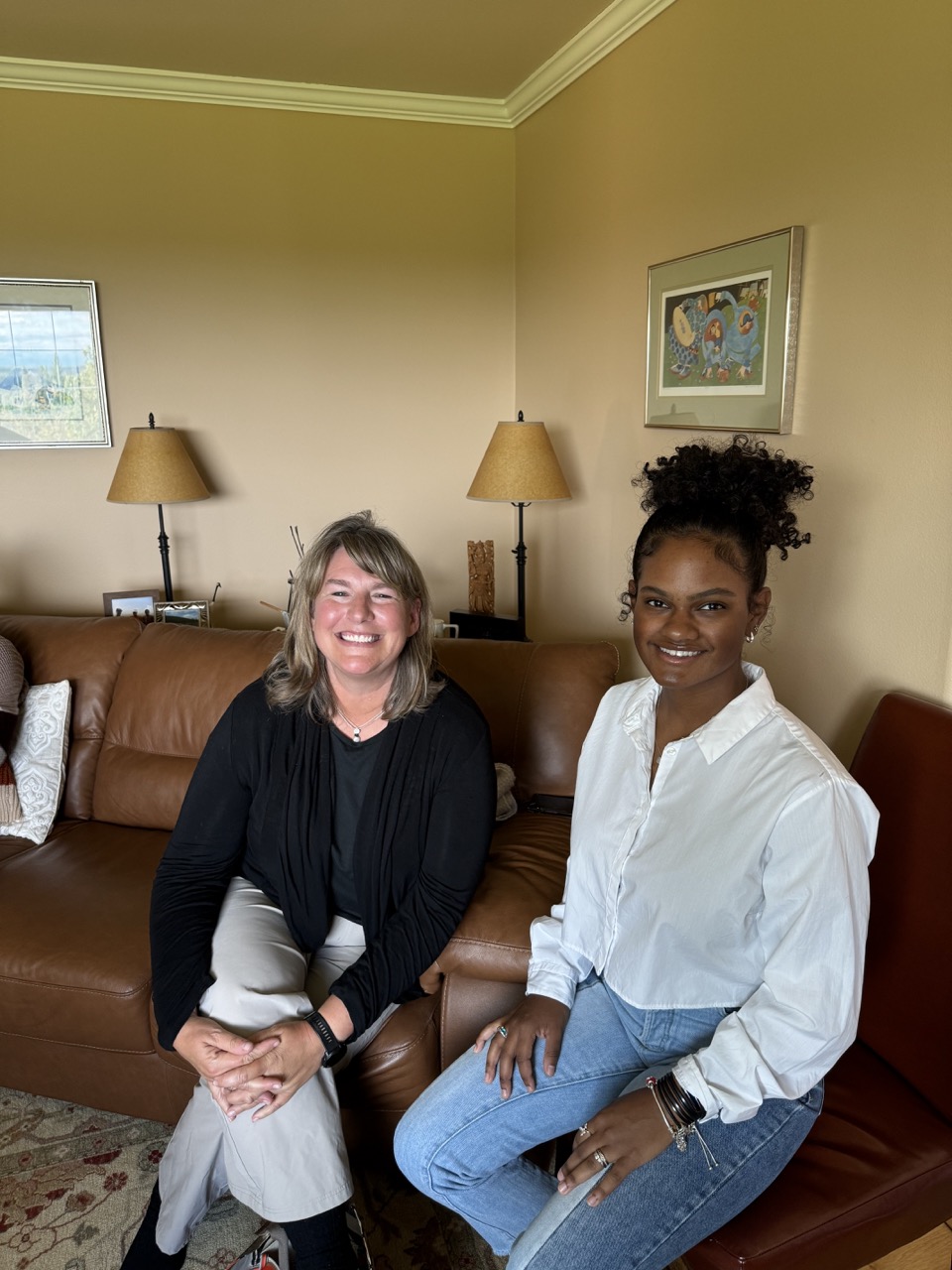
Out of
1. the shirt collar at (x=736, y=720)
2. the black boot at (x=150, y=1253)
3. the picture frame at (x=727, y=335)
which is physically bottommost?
the black boot at (x=150, y=1253)

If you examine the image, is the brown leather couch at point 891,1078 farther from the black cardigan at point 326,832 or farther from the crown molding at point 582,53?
the crown molding at point 582,53

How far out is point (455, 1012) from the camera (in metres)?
1.63

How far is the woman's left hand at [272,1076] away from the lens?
52.6 inches

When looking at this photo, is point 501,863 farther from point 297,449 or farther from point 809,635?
point 297,449

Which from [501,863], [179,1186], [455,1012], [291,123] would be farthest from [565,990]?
[291,123]

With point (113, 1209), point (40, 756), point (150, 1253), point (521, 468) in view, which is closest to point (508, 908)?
point (150, 1253)

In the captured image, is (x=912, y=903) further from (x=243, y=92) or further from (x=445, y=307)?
(x=243, y=92)

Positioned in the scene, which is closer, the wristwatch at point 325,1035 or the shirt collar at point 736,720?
the shirt collar at point 736,720

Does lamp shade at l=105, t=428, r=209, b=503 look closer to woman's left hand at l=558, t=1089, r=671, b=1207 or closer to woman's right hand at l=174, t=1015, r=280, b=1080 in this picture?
woman's right hand at l=174, t=1015, r=280, b=1080

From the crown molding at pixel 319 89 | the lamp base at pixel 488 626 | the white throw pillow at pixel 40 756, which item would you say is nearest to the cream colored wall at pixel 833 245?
the crown molding at pixel 319 89

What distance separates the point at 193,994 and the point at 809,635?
54.2 inches

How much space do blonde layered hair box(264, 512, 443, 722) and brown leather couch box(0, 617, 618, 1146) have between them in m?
0.43

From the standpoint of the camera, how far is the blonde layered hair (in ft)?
5.21

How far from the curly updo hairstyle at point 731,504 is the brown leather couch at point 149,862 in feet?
2.51
